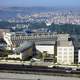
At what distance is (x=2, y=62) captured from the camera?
18.6m

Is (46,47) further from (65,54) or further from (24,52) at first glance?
(65,54)

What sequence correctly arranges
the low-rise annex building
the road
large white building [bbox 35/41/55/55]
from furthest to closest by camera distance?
large white building [bbox 35/41/55/55] → the low-rise annex building → the road

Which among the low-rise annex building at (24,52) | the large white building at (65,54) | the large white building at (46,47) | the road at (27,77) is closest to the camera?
the road at (27,77)

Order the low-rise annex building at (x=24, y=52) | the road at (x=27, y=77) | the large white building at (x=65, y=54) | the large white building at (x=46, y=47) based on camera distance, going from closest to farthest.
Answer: the road at (x=27, y=77) → the large white building at (x=65, y=54) → the low-rise annex building at (x=24, y=52) → the large white building at (x=46, y=47)

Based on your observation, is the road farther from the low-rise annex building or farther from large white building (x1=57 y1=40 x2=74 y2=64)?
the low-rise annex building

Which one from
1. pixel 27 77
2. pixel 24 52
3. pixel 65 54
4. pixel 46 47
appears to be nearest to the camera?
pixel 27 77

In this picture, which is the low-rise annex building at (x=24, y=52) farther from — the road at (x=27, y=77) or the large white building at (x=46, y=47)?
the road at (x=27, y=77)

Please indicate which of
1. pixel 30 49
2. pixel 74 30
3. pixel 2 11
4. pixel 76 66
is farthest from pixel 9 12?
pixel 76 66

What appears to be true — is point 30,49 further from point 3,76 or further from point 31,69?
point 3,76

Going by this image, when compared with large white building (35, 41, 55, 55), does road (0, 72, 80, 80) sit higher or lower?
lower

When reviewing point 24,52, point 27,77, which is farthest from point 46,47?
point 27,77

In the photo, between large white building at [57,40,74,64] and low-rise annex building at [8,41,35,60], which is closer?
large white building at [57,40,74,64]

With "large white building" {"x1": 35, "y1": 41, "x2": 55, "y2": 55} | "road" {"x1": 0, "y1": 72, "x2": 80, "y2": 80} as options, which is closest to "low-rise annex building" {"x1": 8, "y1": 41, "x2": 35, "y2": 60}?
"large white building" {"x1": 35, "y1": 41, "x2": 55, "y2": 55}

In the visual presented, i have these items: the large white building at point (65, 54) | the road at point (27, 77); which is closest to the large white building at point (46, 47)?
the large white building at point (65, 54)
